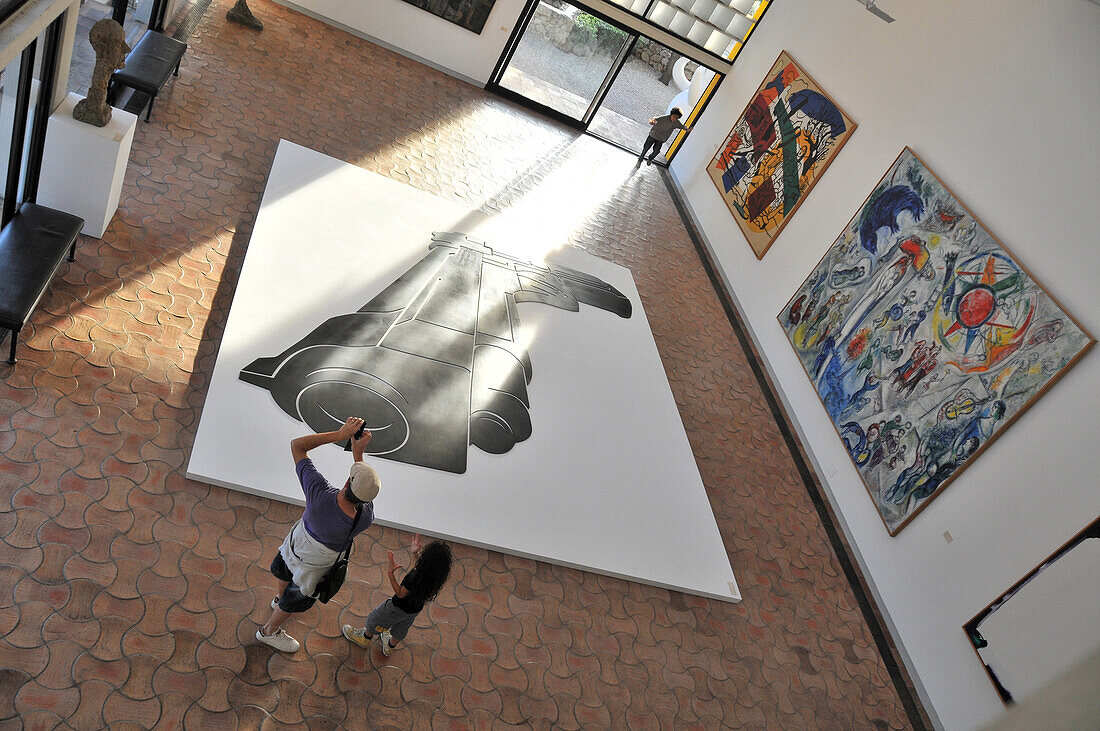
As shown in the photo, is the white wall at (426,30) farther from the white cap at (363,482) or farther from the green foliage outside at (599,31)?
the white cap at (363,482)

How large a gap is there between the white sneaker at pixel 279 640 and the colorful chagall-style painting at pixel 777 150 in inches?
275

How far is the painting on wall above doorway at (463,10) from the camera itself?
33.6ft

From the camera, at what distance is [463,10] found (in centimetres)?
1037

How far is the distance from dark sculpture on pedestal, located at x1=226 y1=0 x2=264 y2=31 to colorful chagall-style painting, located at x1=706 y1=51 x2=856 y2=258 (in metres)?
6.29

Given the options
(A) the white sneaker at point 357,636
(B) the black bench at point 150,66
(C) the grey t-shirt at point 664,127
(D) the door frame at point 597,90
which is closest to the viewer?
(A) the white sneaker at point 357,636

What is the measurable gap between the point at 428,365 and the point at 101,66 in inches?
119

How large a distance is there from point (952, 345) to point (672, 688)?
11.7ft

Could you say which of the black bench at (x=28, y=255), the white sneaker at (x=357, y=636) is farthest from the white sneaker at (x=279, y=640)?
the black bench at (x=28, y=255)

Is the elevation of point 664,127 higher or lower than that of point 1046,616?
lower

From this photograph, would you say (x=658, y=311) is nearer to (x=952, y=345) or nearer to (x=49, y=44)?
(x=952, y=345)

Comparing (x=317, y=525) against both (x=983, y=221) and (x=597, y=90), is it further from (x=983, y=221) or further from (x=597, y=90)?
(x=597, y=90)

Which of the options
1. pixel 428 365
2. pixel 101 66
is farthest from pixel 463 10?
pixel 428 365

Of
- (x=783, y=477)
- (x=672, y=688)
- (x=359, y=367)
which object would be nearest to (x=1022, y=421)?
(x=783, y=477)

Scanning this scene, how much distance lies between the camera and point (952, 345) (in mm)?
6012
